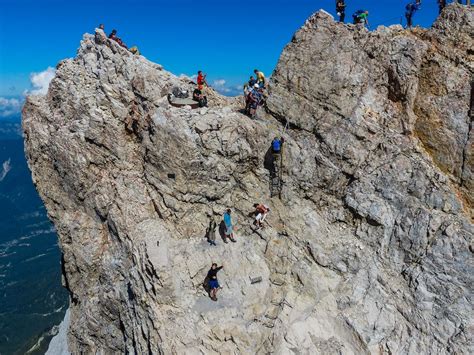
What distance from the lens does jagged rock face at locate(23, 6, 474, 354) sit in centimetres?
2572

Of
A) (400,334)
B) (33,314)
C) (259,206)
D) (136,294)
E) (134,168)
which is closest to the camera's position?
(400,334)

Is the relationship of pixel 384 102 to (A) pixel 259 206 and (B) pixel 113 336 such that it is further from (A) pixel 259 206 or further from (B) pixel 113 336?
(B) pixel 113 336

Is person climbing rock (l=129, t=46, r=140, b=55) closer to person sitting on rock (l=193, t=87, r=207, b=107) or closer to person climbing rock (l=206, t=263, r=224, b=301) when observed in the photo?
person sitting on rock (l=193, t=87, r=207, b=107)

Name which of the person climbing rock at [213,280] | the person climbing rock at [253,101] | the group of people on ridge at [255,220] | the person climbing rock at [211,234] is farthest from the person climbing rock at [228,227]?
the person climbing rock at [253,101]

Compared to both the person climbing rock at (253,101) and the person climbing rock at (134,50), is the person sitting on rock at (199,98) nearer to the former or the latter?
the person climbing rock at (253,101)

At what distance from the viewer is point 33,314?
16475cm

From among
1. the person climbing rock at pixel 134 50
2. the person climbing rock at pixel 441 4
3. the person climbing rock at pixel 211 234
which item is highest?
Result: the person climbing rock at pixel 441 4

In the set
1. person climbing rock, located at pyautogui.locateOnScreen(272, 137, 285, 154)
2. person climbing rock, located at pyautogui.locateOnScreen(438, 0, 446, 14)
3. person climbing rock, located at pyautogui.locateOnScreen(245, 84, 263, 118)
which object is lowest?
person climbing rock, located at pyautogui.locateOnScreen(272, 137, 285, 154)

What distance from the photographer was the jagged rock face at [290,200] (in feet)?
84.4

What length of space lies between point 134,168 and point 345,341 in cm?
2263

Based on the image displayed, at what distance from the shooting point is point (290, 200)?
3045 centimetres

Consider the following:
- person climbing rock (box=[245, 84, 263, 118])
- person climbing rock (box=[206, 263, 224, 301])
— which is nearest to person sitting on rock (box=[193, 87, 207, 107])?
person climbing rock (box=[245, 84, 263, 118])

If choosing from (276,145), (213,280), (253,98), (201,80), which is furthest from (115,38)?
(213,280)

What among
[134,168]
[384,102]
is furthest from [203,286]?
[384,102]
